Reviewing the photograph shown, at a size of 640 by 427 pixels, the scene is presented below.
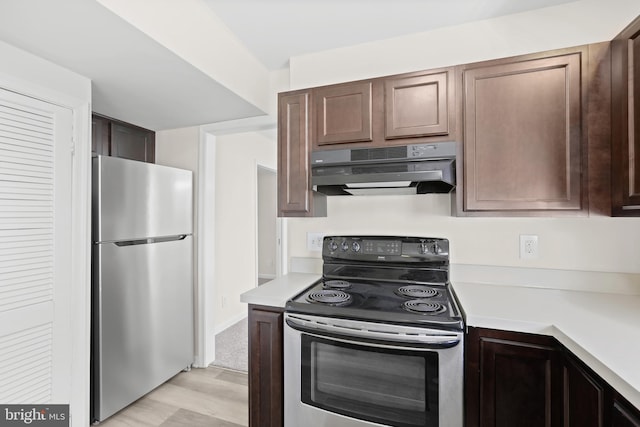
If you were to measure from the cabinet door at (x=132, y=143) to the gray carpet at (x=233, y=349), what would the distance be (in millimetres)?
2000

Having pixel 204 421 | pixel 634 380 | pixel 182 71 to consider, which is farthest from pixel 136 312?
pixel 634 380

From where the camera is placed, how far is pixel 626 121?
4.14 feet

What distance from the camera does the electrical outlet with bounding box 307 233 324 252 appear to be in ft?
7.07

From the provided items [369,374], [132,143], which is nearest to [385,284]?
[369,374]

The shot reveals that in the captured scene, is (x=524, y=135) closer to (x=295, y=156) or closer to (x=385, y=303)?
(x=385, y=303)

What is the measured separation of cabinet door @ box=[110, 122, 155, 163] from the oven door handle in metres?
2.28

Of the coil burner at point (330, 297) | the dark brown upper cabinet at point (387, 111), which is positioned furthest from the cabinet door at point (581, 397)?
the dark brown upper cabinet at point (387, 111)

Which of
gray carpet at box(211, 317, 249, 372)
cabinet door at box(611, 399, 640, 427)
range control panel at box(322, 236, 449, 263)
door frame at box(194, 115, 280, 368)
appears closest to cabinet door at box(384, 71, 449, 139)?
range control panel at box(322, 236, 449, 263)

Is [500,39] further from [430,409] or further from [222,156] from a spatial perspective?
[222,156]

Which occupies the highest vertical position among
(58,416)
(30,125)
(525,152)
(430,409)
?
(30,125)

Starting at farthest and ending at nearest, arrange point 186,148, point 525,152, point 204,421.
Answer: point 186,148
point 204,421
point 525,152

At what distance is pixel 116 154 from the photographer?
257 centimetres

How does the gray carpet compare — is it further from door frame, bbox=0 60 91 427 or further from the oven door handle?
the oven door handle

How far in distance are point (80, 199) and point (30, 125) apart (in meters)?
0.45
